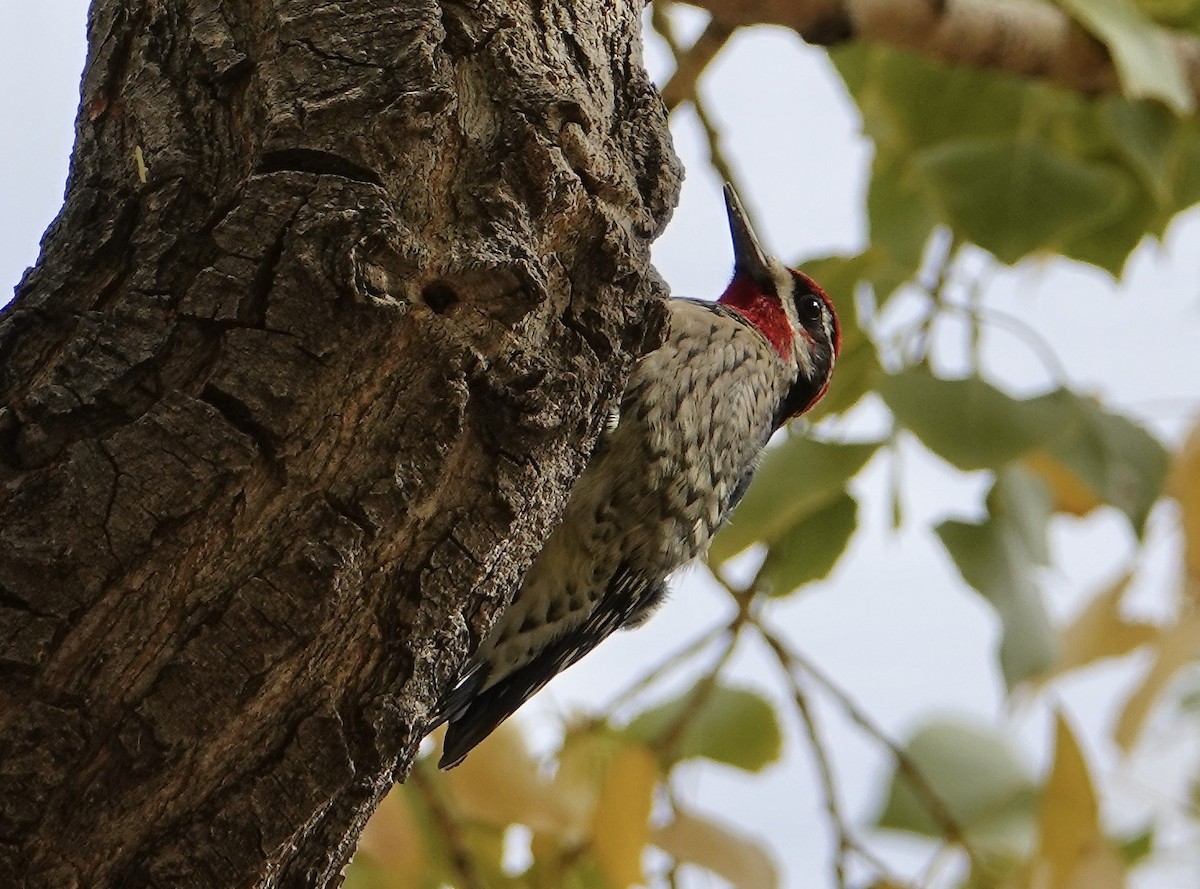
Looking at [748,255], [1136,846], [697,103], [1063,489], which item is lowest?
[1136,846]

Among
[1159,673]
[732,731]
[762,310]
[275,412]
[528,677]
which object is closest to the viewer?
[275,412]

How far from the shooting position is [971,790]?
241 centimetres

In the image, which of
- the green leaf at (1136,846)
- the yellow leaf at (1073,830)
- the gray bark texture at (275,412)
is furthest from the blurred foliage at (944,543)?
the gray bark texture at (275,412)

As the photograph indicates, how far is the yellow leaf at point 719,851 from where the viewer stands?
1.87m

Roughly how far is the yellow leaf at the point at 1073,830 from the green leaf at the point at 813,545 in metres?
0.45

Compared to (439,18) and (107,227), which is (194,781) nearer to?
(107,227)

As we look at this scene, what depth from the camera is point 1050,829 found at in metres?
1.84

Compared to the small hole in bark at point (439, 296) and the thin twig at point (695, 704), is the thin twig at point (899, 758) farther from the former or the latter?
the small hole in bark at point (439, 296)

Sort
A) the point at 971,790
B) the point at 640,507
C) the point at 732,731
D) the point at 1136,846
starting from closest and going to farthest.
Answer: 1. the point at 640,507
2. the point at 732,731
3. the point at 971,790
4. the point at 1136,846

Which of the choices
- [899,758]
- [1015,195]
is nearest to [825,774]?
[899,758]

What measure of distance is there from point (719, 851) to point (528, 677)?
0.34 meters

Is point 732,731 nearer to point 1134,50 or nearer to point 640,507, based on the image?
point 640,507

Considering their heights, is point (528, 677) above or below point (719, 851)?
above

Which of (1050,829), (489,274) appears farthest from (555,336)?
(1050,829)
